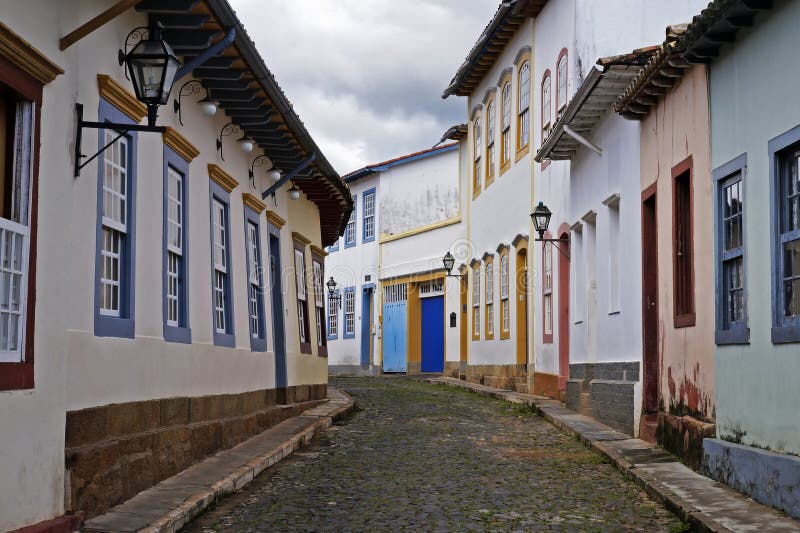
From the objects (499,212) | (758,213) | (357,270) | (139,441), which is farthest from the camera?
(357,270)

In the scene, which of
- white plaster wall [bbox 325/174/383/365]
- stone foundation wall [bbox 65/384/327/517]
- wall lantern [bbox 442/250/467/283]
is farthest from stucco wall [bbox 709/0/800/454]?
white plaster wall [bbox 325/174/383/365]

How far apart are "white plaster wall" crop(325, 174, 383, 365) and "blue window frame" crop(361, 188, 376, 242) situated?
10cm

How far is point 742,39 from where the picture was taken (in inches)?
346

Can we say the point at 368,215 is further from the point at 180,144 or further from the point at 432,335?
the point at 180,144

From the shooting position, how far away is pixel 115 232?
8.37m

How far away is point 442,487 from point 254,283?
5.56m

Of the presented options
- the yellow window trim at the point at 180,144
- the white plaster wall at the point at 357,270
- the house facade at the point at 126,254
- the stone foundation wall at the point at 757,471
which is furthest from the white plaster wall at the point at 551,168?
the white plaster wall at the point at 357,270

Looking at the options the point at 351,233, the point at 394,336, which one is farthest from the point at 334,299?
the point at 394,336

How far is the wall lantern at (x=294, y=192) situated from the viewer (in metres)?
16.4

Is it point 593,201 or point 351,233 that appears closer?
point 593,201

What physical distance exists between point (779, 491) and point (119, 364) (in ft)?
16.0

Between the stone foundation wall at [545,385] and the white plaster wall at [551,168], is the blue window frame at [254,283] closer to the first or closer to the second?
the white plaster wall at [551,168]

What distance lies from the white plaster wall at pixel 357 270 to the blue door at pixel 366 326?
6.0 inches

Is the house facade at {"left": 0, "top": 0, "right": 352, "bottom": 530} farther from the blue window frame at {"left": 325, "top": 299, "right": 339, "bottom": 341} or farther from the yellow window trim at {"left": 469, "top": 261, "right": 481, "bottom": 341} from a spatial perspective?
the blue window frame at {"left": 325, "top": 299, "right": 339, "bottom": 341}
